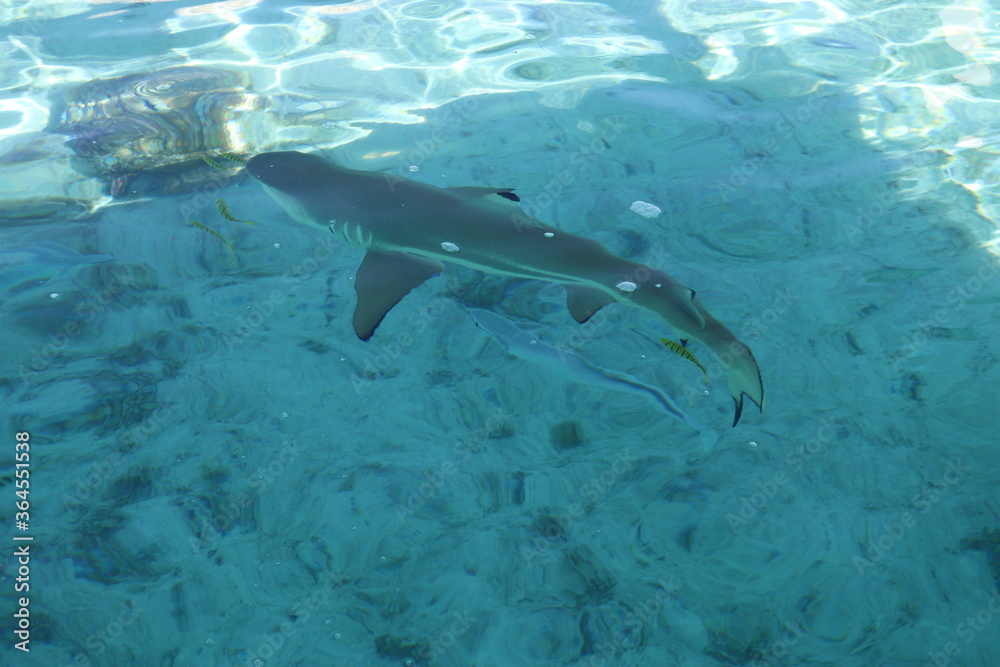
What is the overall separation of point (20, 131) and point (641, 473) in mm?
6900

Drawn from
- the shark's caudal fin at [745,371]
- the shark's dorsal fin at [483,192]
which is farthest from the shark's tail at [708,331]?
the shark's dorsal fin at [483,192]

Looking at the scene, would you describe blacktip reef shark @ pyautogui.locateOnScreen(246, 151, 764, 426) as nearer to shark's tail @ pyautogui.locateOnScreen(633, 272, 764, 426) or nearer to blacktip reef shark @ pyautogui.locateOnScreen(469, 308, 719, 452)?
shark's tail @ pyautogui.locateOnScreen(633, 272, 764, 426)

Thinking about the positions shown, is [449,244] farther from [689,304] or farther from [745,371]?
[745,371]

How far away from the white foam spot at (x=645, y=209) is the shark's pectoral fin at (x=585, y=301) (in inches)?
64.8

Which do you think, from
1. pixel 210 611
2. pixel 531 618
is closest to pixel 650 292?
pixel 531 618

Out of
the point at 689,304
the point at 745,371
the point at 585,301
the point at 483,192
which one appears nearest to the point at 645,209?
the point at 483,192

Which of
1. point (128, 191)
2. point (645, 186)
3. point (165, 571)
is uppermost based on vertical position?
point (128, 191)

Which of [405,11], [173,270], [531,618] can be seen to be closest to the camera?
[531,618]

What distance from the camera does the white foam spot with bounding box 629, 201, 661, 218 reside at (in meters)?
5.30

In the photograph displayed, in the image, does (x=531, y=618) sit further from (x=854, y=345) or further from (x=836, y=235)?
(x=836, y=235)

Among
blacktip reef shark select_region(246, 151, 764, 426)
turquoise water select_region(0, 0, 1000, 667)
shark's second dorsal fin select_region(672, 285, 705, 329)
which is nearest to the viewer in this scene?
turquoise water select_region(0, 0, 1000, 667)

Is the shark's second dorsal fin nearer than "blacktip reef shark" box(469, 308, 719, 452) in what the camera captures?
Yes

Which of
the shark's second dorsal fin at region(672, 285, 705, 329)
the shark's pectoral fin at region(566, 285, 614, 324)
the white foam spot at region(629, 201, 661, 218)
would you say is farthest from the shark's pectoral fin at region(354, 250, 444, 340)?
the white foam spot at region(629, 201, 661, 218)

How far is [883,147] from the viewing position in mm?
6078
